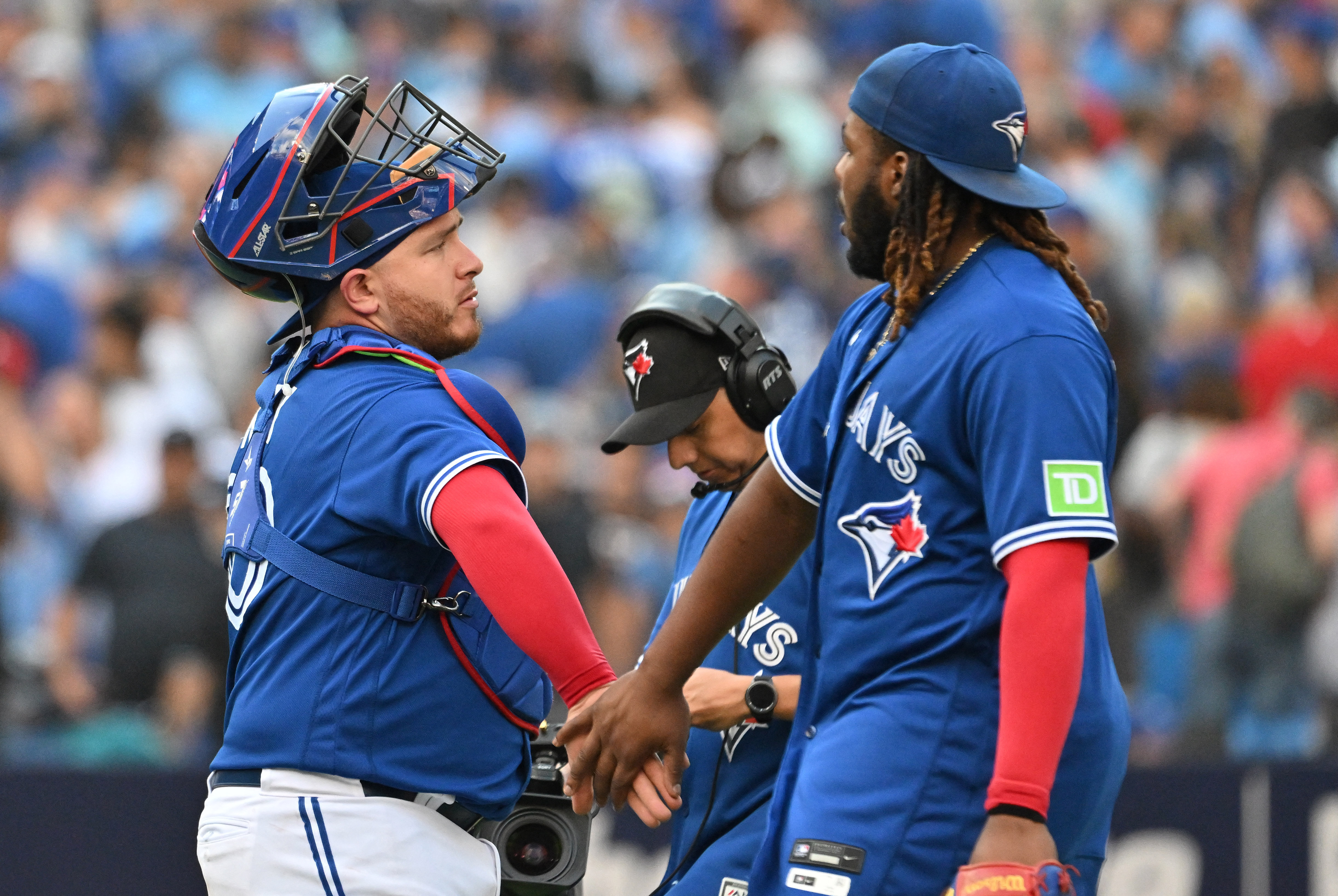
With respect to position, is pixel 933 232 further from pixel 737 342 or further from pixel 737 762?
pixel 737 762

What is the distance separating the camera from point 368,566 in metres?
3.50

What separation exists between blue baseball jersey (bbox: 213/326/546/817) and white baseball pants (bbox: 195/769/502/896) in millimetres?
48

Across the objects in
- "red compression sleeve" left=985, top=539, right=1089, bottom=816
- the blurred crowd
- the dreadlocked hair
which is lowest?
"red compression sleeve" left=985, top=539, right=1089, bottom=816

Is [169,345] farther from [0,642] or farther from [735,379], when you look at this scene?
[735,379]

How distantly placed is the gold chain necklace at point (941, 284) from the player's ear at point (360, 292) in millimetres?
1038

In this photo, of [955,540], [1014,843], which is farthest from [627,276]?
[1014,843]

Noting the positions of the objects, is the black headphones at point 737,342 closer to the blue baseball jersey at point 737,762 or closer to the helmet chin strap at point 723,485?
the helmet chin strap at point 723,485

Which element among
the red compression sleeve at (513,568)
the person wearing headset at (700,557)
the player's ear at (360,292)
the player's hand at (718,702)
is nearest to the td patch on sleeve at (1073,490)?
the red compression sleeve at (513,568)

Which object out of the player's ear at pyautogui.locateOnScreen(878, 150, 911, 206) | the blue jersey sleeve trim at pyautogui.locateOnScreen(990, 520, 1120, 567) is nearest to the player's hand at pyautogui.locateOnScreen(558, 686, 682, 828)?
the blue jersey sleeve trim at pyautogui.locateOnScreen(990, 520, 1120, 567)

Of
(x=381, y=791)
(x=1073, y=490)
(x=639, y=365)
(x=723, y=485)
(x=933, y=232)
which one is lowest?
(x=381, y=791)

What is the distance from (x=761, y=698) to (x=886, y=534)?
34.8 inches

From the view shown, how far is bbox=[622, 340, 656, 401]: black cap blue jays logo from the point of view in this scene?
14.6 feet

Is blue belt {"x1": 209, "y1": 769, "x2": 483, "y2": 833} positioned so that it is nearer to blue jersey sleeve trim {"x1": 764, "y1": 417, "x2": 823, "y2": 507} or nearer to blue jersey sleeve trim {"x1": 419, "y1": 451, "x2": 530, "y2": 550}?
blue jersey sleeve trim {"x1": 419, "y1": 451, "x2": 530, "y2": 550}

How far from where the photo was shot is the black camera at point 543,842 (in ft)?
12.9
